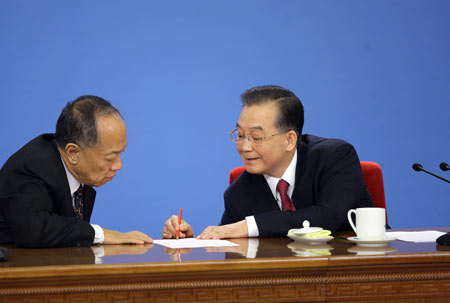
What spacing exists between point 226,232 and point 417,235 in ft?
2.22

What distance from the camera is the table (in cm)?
145

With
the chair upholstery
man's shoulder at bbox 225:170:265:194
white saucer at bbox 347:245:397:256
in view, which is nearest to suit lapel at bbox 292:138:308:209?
man's shoulder at bbox 225:170:265:194

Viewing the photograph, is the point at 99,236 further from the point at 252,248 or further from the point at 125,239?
the point at 252,248

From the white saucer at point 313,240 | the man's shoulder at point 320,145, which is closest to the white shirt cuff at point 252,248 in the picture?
the white saucer at point 313,240

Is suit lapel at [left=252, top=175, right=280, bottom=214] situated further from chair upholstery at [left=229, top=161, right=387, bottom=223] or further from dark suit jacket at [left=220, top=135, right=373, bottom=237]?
chair upholstery at [left=229, top=161, right=387, bottom=223]

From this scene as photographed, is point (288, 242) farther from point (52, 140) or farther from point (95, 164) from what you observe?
point (52, 140)

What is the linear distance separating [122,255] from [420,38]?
2973mm

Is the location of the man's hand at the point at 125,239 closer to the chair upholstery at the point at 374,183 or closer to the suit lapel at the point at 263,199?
the suit lapel at the point at 263,199

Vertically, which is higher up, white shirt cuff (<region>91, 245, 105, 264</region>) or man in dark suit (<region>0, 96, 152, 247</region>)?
man in dark suit (<region>0, 96, 152, 247</region>)

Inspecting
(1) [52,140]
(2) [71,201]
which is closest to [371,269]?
(2) [71,201]

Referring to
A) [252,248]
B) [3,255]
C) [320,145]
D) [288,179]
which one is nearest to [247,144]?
[288,179]

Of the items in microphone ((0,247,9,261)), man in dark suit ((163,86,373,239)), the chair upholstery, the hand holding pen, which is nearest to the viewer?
microphone ((0,247,9,261))

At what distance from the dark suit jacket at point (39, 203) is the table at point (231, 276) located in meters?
0.19

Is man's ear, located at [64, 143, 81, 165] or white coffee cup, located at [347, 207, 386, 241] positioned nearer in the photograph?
white coffee cup, located at [347, 207, 386, 241]
